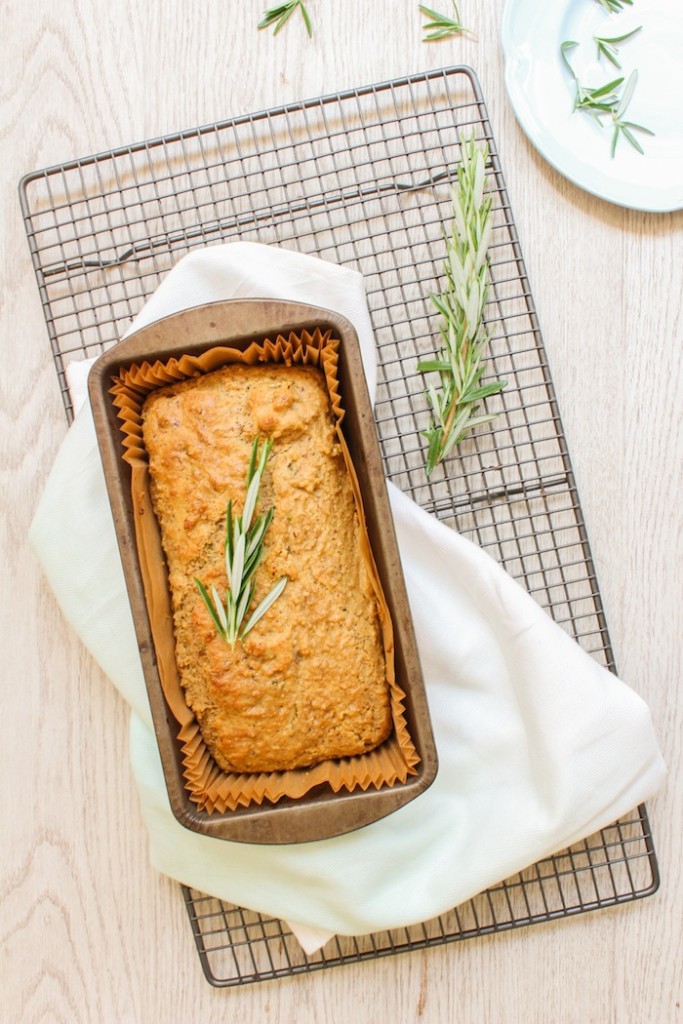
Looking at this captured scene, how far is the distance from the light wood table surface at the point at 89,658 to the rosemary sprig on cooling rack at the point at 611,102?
97mm

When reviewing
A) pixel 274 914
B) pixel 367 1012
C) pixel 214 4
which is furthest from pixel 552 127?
pixel 367 1012

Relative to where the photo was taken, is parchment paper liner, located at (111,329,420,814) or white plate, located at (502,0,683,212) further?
white plate, located at (502,0,683,212)

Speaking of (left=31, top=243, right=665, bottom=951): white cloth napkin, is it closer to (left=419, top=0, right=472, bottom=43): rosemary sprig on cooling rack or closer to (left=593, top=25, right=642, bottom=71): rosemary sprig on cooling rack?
(left=419, top=0, right=472, bottom=43): rosemary sprig on cooling rack

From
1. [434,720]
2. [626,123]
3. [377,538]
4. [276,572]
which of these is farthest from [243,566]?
[626,123]

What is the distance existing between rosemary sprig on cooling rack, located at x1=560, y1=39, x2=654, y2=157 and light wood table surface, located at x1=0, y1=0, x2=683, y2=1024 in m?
0.10

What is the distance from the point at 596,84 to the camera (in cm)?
133

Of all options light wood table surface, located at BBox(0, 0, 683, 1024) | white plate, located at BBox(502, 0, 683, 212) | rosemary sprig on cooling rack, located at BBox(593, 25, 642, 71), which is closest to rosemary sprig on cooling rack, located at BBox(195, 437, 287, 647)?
light wood table surface, located at BBox(0, 0, 683, 1024)

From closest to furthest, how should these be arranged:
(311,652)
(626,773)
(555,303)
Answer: (311,652) → (626,773) → (555,303)

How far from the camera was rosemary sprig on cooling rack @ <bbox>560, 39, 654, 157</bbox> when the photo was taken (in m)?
1.29

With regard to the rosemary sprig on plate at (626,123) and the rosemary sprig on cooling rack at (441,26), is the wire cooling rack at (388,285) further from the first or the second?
the rosemary sprig on plate at (626,123)

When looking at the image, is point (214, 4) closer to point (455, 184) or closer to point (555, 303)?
point (455, 184)

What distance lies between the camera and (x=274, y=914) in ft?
4.12

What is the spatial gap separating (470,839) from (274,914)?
0.31 metres

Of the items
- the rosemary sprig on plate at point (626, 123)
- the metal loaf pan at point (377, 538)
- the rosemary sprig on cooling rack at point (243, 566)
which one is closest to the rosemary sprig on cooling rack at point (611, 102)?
the rosemary sprig on plate at point (626, 123)
